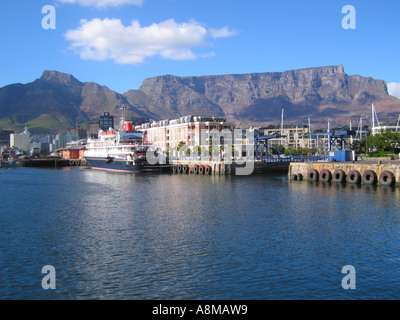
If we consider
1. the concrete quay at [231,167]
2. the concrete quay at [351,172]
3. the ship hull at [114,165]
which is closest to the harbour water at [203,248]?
the concrete quay at [351,172]

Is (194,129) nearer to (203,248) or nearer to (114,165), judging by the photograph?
(114,165)

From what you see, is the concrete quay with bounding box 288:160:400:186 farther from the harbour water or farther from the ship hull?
the ship hull

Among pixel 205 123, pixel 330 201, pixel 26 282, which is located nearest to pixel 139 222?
pixel 26 282

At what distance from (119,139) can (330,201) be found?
73774mm

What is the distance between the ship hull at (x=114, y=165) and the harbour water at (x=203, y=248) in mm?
52769

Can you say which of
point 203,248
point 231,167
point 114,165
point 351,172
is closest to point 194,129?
point 114,165

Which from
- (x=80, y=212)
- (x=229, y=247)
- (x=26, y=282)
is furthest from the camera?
(x=80, y=212)

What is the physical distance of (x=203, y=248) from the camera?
2766 cm

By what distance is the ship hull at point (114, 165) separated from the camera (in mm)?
102688

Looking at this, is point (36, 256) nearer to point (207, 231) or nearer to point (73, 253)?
point (73, 253)

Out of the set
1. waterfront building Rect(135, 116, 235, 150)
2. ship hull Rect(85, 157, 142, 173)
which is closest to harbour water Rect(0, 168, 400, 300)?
ship hull Rect(85, 157, 142, 173)

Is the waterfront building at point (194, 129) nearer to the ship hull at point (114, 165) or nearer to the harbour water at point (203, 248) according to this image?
the ship hull at point (114, 165)

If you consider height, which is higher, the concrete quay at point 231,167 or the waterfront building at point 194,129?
the waterfront building at point 194,129

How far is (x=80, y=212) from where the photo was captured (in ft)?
141
